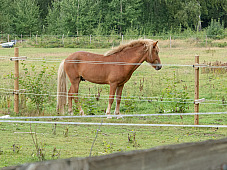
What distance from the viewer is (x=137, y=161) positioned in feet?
5.14

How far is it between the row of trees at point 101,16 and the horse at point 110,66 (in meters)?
36.3

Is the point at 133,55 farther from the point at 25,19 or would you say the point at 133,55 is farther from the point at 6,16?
the point at 6,16

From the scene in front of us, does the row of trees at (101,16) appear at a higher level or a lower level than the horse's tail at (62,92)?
higher

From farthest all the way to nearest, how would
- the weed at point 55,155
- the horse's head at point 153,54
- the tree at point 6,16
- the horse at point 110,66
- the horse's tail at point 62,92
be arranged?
the tree at point 6,16 → the horse's tail at point 62,92 → the horse at point 110,66 → the horse's head at point 153,54 → the weed at point 55,155

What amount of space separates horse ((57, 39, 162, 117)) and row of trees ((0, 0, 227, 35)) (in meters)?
36.3

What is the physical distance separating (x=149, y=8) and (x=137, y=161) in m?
57.4

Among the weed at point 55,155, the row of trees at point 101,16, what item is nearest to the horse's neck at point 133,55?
the weed at point 55,155

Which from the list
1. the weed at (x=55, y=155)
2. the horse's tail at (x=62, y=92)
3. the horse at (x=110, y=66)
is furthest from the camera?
the horse's tail at (x=62, y=92)

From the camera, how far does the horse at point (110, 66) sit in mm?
9703

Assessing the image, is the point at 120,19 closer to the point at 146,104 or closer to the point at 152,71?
the point at 152,71

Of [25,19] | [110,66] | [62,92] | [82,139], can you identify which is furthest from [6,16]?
[82,139]

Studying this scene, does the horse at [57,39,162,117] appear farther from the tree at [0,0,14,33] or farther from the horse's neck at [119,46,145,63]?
the tree at [0,0,14,33]

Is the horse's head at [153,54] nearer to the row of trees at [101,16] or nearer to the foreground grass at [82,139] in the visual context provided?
the foreground grass at [82,139]

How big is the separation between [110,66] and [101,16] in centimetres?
4137
